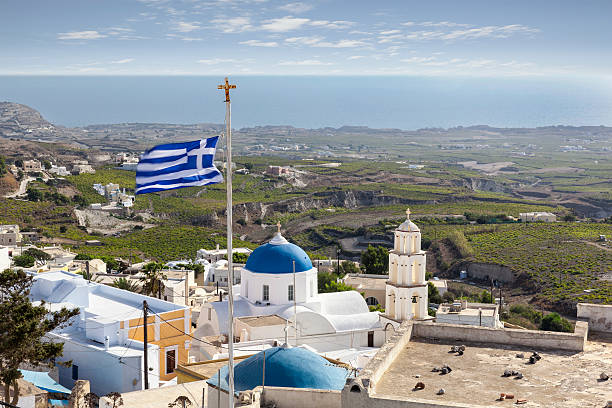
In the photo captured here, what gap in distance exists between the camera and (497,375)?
1225cm

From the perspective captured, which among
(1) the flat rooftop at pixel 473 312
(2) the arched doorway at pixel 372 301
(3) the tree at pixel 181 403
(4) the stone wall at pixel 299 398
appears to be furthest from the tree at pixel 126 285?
(4) the stone wall at pixel 299 398

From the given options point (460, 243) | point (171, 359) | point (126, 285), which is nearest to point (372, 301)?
point (126, 285)

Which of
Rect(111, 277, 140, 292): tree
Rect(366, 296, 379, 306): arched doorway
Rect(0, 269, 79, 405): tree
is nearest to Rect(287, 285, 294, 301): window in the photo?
Rect(0, 269, 79, 405): tree

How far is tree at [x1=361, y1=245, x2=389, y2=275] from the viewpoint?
2032 inches

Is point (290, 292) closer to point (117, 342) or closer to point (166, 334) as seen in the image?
point (166, 334)

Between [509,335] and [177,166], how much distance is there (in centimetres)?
725

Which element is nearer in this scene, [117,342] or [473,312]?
[117,342]

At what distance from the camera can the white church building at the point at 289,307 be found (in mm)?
26812

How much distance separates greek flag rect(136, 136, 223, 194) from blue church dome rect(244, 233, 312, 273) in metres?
16.0

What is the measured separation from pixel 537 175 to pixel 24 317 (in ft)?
572

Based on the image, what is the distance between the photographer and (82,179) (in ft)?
353

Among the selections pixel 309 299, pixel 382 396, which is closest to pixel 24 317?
pixel 382 396

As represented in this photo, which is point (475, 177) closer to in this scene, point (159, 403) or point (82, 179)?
point (82, 179)

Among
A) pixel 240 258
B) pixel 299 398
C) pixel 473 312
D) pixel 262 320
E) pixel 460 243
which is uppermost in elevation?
pixel 299 398
